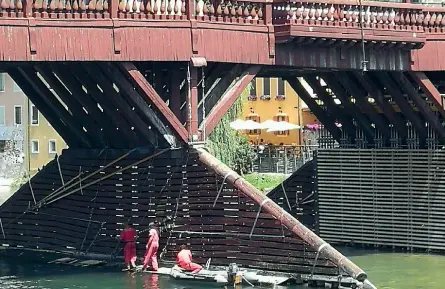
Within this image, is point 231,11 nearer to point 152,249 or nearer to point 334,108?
point 152,249

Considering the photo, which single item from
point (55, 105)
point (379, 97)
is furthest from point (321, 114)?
point (55, 105)

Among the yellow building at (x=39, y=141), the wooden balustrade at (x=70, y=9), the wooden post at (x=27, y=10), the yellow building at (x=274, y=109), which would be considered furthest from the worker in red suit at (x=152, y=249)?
the yellow building at (x=39, y=141)

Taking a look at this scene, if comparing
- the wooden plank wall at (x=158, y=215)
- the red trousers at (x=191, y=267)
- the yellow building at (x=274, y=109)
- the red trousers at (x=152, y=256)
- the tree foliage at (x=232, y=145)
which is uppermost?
the yellow building at (x=274, y=109)

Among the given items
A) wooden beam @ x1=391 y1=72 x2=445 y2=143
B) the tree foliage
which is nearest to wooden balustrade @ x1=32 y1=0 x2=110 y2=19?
wooden beam @ x1=391 y1=72 x2=445 y2=143

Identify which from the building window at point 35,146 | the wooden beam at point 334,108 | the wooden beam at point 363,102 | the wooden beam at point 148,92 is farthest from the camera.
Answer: the building window at point 35,146

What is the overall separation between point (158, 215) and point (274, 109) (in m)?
37.1

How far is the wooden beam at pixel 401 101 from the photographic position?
33.7 meters

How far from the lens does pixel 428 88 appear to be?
108 feet

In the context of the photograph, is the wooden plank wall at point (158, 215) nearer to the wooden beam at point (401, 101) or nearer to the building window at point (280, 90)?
the wooden beam at point (401, 101)

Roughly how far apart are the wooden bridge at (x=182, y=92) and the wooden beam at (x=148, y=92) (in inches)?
1.0

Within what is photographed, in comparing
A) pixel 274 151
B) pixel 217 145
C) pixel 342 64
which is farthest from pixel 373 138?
pixel 274 151

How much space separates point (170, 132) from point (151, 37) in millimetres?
2407

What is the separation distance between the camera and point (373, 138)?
1416 inches

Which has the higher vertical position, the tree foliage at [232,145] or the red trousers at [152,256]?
the tree foliage at [232,145]
